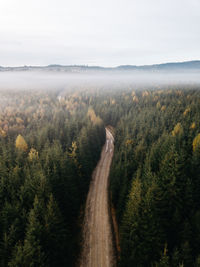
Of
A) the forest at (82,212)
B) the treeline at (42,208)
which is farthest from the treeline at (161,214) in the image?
the treeline at (42,208)

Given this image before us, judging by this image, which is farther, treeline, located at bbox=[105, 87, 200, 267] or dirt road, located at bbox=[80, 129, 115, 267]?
dirt road, located at bbox=[80, 129, 115, 267]

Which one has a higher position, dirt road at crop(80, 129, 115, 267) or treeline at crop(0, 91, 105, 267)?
treeline at crop(0, 91, 105, 267)

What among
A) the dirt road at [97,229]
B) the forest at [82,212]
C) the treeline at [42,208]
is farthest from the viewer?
the dirt road at [97,229]

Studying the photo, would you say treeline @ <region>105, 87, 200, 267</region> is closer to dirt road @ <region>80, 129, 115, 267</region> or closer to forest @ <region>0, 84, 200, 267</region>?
forest @ <region>0, 84, 200, 267</region>

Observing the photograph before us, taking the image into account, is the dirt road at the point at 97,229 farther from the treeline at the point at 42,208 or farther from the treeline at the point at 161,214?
the treeline at the point at 161,214

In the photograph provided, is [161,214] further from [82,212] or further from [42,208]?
[42,208]

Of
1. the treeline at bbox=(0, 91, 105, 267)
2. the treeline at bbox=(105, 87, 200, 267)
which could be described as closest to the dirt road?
the treeline at bbox=(0, 91, 105, 267)

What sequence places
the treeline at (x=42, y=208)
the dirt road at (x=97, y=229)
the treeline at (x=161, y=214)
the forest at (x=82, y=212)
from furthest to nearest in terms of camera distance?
1. the dirt road at (x=97, y=229)
2. the treeline at (x=161, y=214)
3. the forest at (x=82, y=212)
4. the treeline at (x=42, y=208)

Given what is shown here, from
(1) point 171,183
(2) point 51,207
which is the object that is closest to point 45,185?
(2) point 51,207

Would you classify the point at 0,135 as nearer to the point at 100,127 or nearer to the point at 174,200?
the point at 100,127
